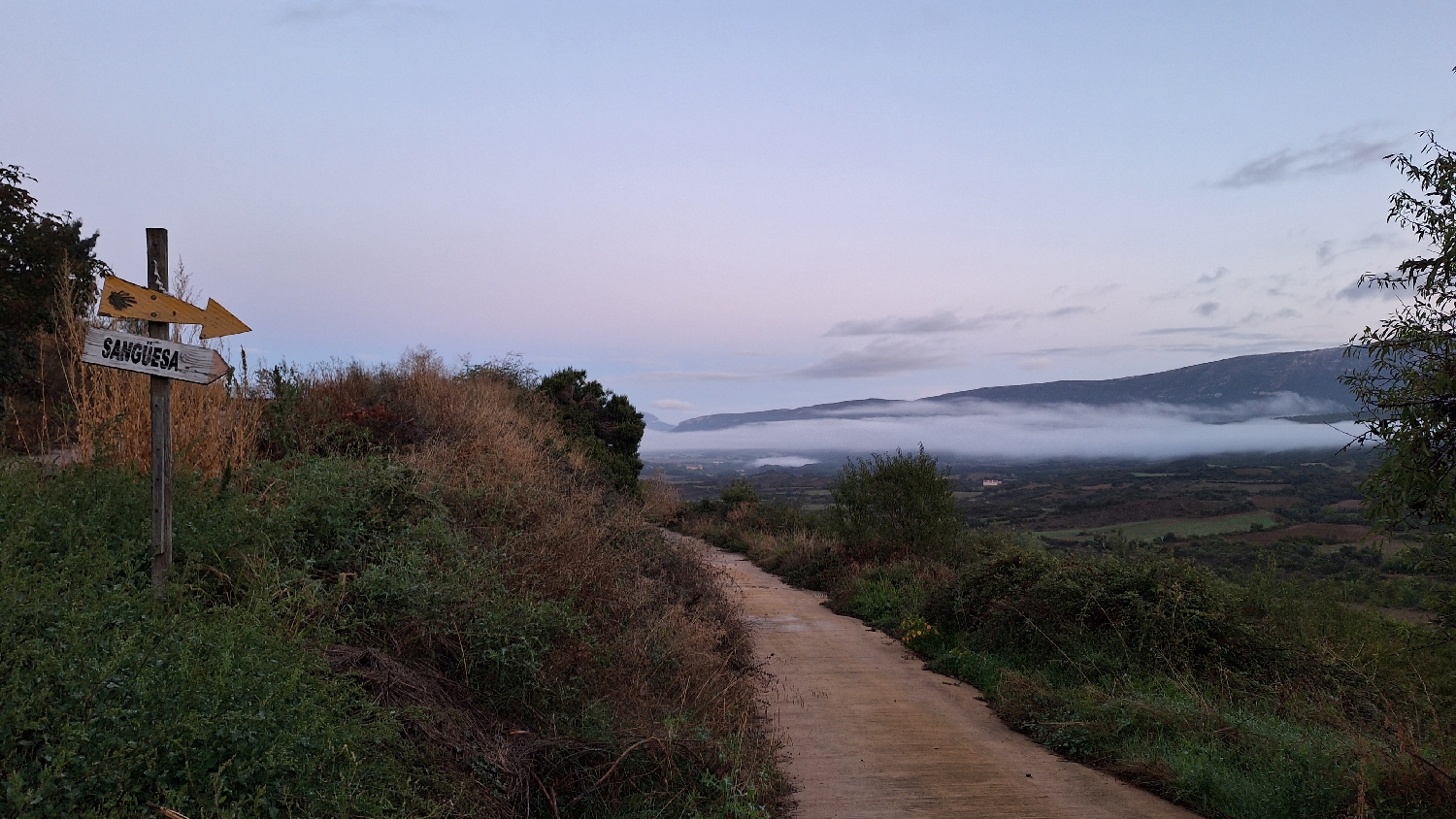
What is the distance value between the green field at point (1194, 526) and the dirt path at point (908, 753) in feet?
94.8

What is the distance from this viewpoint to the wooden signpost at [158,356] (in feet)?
14.9

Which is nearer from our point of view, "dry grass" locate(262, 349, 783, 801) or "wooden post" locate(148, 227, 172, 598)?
"wooden post" locate(148, 227, 172, 598)

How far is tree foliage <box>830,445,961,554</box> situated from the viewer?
1856 centimetres

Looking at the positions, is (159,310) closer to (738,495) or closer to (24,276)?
(24,276)

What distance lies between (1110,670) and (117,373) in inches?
401

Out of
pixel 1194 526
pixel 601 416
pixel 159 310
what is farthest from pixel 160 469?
pixel 1194 526

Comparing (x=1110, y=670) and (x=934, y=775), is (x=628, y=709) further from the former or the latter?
(x=1110, y=670)

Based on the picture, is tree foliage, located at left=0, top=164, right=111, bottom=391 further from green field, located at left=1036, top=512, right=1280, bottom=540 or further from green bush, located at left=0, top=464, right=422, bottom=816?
green field, located at left=1036, top=512, right=1280, bottom=540

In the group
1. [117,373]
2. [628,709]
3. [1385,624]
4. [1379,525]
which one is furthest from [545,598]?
[1385,624]

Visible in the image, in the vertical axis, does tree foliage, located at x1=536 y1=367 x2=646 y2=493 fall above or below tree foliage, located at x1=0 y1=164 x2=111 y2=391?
below

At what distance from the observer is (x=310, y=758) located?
333 cm

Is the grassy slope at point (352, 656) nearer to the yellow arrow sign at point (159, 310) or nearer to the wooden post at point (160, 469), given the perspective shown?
the wooden post at point (160, 469)

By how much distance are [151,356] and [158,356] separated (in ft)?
0.11

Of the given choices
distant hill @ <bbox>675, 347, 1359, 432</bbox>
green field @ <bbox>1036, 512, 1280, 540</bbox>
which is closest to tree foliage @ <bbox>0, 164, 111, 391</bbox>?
green field @ <bbox>1036, 512, 1280, 540</bbox>
